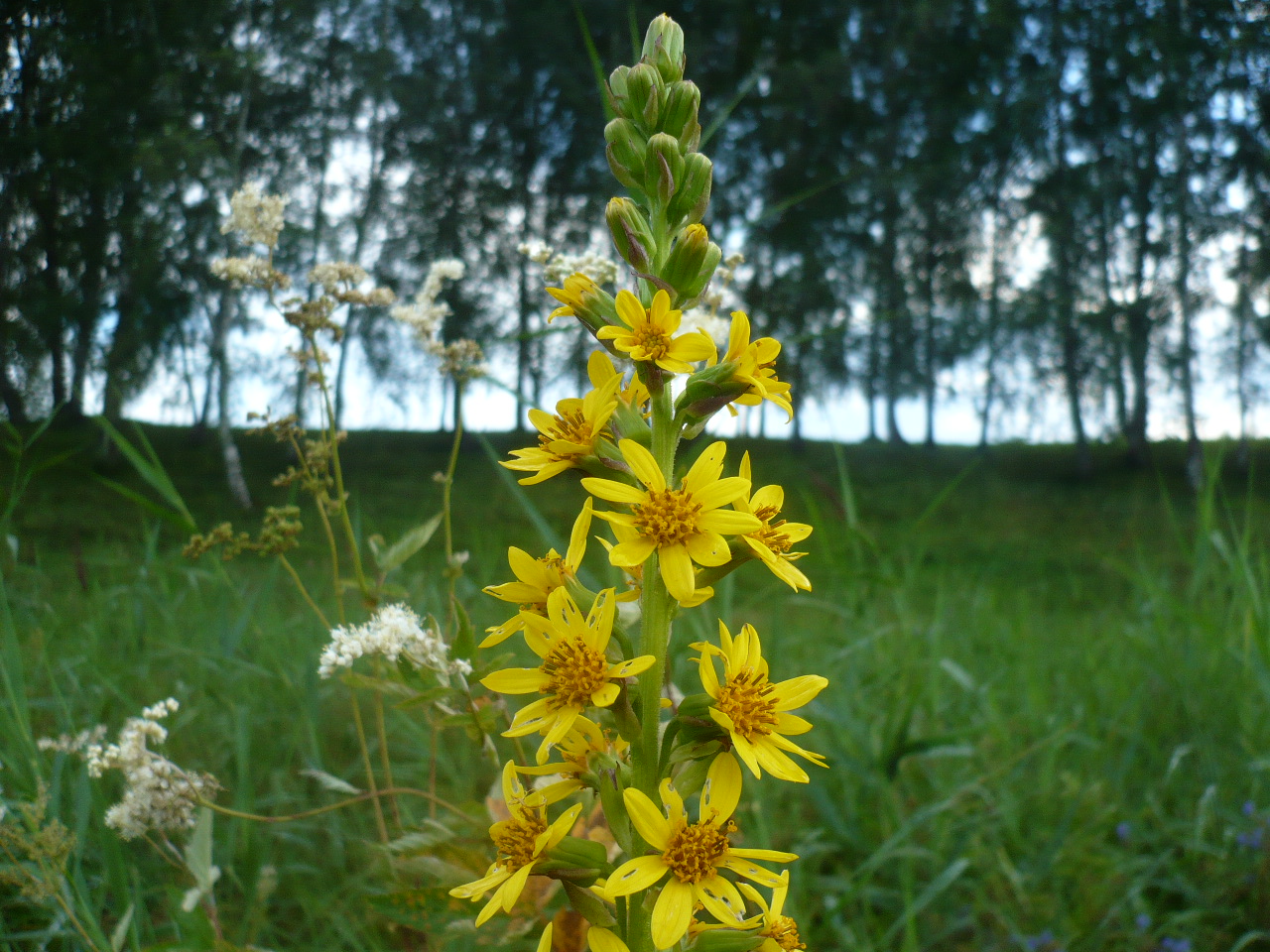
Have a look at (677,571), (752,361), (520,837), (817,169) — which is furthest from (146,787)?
(817,169)

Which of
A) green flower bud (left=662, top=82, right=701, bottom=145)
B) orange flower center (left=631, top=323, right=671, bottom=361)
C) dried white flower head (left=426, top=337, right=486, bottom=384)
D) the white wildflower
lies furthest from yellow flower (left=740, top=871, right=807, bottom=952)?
the white wildflower

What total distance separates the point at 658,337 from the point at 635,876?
2.60 feet

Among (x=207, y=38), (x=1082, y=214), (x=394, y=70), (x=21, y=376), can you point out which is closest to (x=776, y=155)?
(x=1082, y=214)

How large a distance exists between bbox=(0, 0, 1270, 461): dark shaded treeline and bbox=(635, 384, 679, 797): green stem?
15.7 m

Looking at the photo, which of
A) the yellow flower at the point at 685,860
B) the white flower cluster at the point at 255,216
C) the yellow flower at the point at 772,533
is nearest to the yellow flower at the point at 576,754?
the yellow flower at the point at 685,860

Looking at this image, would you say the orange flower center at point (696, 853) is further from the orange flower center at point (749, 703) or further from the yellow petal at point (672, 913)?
the orange flower center at point (749, 703)

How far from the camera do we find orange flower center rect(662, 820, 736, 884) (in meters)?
1.13

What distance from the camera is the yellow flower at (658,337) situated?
1.24m

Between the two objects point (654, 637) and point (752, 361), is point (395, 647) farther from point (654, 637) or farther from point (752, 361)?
point (752, 361)

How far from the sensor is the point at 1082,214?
23.8 meters

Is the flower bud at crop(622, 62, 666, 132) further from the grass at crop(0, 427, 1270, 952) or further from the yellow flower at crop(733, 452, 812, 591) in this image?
the grass at crop(0, 427, 1270, 952)

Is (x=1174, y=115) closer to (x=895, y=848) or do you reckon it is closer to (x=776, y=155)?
(x=776, y=155)

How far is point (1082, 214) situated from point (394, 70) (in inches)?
785

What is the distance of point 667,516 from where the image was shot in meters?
1.21
